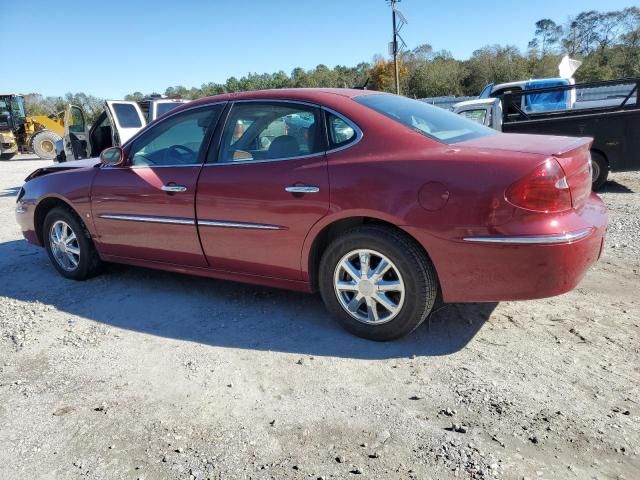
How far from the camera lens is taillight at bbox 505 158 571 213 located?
284 cm

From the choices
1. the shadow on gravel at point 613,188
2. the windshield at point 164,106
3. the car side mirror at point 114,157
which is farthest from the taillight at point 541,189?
the windshield at point 164,106

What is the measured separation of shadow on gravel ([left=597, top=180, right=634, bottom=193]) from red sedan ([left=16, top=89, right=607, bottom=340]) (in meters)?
5.64

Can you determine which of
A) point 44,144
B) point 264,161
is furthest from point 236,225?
point 44,144

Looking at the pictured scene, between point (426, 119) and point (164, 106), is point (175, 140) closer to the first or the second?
point (426, 119)

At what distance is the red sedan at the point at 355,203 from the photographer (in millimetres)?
2914

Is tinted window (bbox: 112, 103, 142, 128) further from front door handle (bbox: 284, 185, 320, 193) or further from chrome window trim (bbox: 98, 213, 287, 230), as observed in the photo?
front door handle (bbox: 284, 185, 320, 193)

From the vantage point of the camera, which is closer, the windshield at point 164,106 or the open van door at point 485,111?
the open van door at point 485,111

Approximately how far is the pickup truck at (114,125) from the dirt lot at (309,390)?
20.5 feet

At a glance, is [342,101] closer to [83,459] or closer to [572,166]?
[572,166]

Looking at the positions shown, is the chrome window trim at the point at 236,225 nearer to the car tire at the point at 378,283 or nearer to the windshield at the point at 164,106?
the car tire at the point at 378,283

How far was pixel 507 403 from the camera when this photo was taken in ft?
8.84

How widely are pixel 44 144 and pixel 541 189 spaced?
24559mm

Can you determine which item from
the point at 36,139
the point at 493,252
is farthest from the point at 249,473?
the point at 36,139

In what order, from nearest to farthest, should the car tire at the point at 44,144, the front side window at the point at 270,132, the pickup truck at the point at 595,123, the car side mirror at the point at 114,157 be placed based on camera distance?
the front side window at the point at 270,132 → the car side mirror at the point at 114,157 → the pickup truck at the point at 595,123 → the car tire at the point at 44,144
